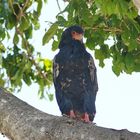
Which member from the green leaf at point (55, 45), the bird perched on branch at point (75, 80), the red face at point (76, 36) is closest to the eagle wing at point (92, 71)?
the bird perched on branch at point (75, 80)

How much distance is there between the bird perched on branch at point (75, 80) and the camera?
3480mm

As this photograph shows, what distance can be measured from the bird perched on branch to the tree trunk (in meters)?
1.29

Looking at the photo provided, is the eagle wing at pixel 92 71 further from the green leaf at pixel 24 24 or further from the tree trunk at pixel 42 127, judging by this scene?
the tree trunk at pixel 42 127

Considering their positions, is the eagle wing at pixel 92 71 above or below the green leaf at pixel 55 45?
below

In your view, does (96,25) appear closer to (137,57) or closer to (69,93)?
(137,57)

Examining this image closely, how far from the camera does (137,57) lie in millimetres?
3787

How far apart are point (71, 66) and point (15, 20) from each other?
1.28 metres

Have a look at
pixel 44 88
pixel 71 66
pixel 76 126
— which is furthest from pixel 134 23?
pixel 44 88

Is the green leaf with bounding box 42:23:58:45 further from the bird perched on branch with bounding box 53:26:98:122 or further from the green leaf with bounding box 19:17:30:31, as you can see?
the green leaf with bounding box 19:17:30:31

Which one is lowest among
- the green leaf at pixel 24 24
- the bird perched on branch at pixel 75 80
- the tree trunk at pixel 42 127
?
the tree trunk at pixel 42 127

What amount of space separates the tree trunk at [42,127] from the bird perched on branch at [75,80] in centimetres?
129

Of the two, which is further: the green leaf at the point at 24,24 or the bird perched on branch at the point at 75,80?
the green leaf at the point at 24,24

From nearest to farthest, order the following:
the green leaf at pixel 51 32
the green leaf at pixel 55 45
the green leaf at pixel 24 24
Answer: the green leaf at pixel 51 32 → the green leaf at pixel 55 45 → the green leaf at pixel 24 24

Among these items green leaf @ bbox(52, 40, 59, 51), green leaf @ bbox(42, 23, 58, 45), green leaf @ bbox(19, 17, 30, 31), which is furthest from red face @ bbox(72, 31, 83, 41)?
green leaf @ bbox(19, 17, 30, 31)
